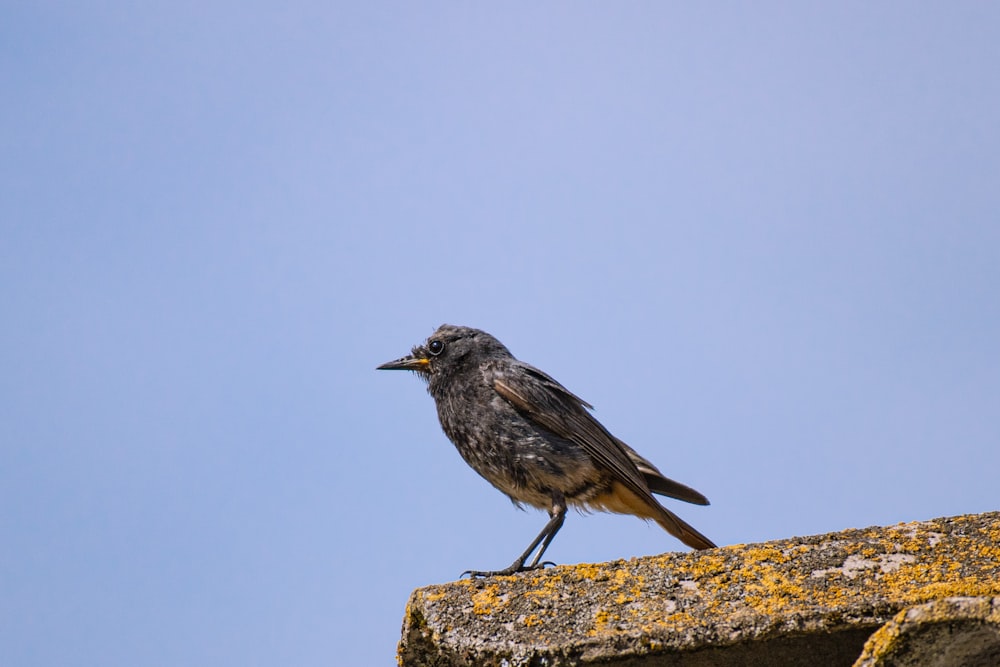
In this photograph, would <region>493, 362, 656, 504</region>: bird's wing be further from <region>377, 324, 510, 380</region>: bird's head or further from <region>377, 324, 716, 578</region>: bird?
<region>377, 324, 510, 380</region>: bird's head

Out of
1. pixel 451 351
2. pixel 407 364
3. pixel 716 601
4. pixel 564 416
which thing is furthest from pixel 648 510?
pixel 716 601

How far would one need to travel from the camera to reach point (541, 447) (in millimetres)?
6160

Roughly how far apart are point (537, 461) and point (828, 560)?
3.25 metres

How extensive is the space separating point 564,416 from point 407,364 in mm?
1218

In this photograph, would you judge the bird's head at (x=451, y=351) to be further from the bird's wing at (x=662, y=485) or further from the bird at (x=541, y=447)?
the bird's wing at (x=662, y=485)

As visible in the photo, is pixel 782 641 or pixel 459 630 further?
pixel 459 630

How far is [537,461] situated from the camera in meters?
6.13

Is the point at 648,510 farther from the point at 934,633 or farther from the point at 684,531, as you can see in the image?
the point at 934,633

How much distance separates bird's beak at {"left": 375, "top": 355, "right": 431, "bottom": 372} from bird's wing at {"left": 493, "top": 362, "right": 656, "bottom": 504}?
604mm

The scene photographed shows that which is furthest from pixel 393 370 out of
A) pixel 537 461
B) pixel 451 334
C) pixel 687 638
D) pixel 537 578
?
pixel 687 638

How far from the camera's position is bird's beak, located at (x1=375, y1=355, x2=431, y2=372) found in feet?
22.8

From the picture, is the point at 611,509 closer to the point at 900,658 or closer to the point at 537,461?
the point at 537,461

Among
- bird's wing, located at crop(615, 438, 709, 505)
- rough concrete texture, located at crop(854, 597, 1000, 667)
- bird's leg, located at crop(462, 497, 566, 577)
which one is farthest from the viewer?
bird's wing, located at crop(615, 438, 709, 505)

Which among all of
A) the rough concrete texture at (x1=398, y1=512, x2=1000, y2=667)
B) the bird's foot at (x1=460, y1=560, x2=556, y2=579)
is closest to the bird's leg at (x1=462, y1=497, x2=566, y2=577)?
the bird's foot at (x1=460, y1=560, x2=556, y2=579)
